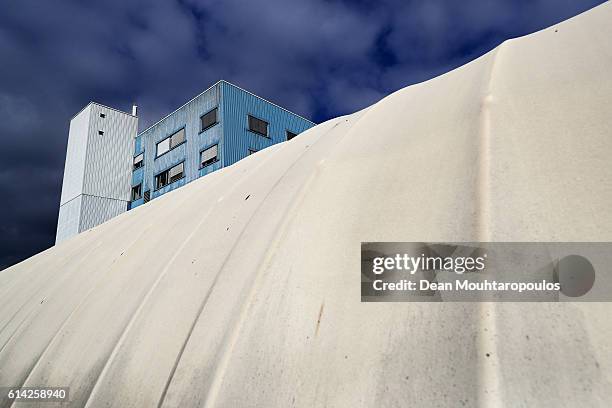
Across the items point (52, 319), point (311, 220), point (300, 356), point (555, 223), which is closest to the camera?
point (555, 223)

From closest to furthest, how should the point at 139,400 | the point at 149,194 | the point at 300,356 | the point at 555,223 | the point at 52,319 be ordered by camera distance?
the point at 555,223, the point at 300,356, the point at 139,400, the point at 52,319, the point at 149,194

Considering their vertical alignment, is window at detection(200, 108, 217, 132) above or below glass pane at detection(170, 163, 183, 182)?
above

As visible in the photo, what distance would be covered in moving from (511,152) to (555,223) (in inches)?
25.6

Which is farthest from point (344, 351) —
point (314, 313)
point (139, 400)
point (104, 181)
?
point (104, 181)

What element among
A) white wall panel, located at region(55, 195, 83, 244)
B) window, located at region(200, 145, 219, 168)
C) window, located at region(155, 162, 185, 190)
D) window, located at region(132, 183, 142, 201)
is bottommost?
white wall panel, located at region(55, 195, 83, 244)

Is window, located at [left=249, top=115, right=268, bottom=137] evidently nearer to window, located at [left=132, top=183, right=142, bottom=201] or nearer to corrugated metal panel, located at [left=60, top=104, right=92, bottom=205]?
window, located at [left=132, top=183, right=142, bottom=201]

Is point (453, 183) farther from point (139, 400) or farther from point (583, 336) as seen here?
point (139, 400)

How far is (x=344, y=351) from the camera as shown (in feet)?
7.18

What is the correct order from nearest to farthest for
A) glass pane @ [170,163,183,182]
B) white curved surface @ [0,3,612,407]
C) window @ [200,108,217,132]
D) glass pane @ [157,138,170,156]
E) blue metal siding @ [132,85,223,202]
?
white curved surface @ [0,3,612,407], window @ [200,108,217,132], blue metal siding @ [132,85,223,202], glass pane @ [170,163,183,182], glass pane @ [157,138,170,156]

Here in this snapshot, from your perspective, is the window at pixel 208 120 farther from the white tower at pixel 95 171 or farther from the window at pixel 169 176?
the white tower at pixel 95 171

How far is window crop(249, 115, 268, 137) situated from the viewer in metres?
28.0

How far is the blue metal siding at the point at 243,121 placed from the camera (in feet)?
87.1
